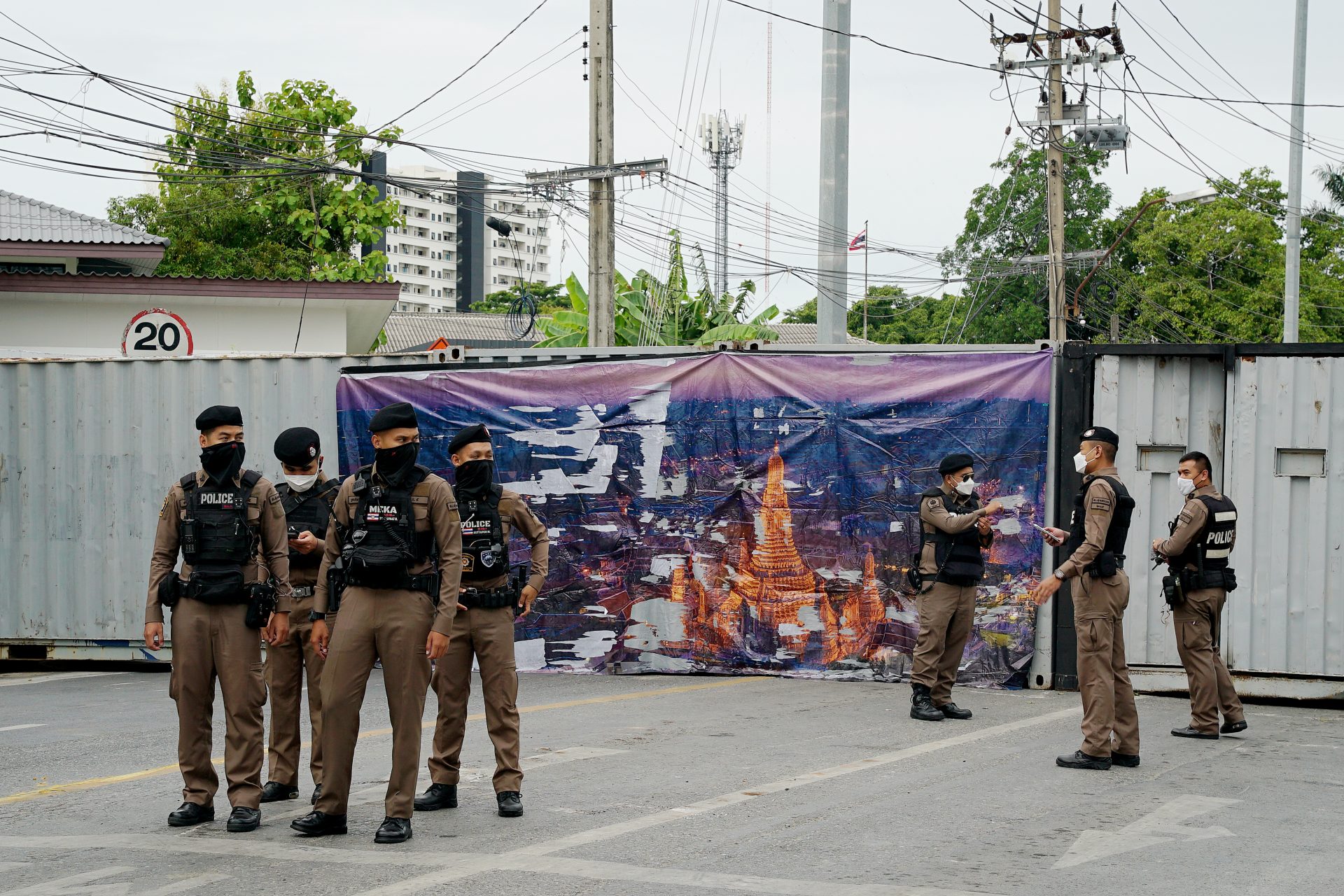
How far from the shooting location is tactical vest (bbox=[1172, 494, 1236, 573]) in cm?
877

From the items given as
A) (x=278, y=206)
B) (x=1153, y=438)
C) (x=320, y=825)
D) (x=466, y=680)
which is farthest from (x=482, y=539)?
(x=278, y=206)

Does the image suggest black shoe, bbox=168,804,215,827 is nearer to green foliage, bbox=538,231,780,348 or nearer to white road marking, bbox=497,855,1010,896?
white road marking, bbox=497,855,1010,896

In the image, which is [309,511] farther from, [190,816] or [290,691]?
[190,816]

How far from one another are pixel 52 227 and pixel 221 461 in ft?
50.1

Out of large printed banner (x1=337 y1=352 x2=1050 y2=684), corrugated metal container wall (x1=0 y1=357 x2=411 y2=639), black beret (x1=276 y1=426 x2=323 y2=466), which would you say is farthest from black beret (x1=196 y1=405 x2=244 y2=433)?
corrugated metal container wall (x1=0 y1=357 x2=411 y2=639)

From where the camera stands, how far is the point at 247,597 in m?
6.57

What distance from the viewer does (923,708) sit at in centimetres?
947

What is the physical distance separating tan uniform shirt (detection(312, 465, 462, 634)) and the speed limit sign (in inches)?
552

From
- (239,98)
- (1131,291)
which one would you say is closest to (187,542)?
(239,98)

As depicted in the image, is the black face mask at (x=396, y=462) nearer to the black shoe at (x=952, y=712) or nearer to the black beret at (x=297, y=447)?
the black beret at (x=297, y=447)

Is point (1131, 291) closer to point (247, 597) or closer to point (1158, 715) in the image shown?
point (1158, 715)

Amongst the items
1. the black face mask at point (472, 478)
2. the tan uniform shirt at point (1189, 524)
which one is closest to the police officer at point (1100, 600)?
the tan uniform shirt at point (1189, 524)

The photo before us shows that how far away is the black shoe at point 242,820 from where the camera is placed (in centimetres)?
619

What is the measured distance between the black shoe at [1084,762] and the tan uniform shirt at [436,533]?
3.78 metres
